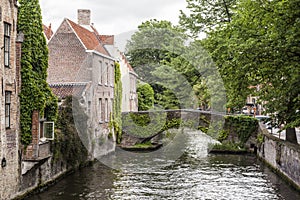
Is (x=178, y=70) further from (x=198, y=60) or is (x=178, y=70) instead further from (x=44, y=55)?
(x=44, y=55)

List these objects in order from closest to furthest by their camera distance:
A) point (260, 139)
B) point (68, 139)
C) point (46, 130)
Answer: point (46, 130) → point (68, 139) → point (260, 139)

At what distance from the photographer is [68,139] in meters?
19.4

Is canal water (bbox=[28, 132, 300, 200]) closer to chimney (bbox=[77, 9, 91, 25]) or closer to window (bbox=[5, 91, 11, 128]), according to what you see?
window (bbox=[5, 91, 11, 128])

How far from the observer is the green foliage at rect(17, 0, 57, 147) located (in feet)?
47.5

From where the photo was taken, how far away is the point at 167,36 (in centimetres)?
4622

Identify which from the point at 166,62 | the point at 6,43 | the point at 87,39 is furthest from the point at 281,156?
the point at 166,62

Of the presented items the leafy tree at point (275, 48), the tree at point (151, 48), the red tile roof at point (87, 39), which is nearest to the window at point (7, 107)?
the leafy tree at point (275, 48)

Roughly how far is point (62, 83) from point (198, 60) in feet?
32.3

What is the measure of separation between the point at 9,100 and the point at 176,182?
309 inches

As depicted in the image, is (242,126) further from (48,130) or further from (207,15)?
(48,130)

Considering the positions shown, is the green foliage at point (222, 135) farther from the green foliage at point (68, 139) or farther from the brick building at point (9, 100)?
the brick building at point (9, 100)

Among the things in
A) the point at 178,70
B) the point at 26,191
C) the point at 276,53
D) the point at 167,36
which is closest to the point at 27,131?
the point at 26,191

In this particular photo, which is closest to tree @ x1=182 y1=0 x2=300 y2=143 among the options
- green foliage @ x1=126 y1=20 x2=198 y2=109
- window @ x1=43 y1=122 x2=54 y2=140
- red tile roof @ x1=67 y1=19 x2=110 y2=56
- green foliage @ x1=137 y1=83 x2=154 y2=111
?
window @ x1=43 y1=122 x2=54 y2=140

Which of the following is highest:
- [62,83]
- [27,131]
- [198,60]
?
[198,60]
